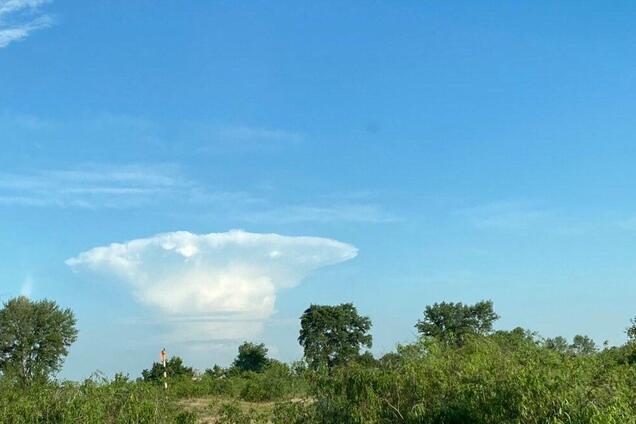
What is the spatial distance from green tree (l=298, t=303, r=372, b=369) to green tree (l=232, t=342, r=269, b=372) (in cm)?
437

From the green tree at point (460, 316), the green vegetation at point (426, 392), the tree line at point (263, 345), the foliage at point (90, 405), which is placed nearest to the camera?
the green vegetation at point (426, 392)

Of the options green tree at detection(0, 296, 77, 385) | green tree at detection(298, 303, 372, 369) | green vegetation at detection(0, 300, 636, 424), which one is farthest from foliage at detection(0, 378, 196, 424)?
green tree at detection(298, 303, 372, 369)

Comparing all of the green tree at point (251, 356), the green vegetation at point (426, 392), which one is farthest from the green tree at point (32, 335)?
the green vegetation at point (426, 392)

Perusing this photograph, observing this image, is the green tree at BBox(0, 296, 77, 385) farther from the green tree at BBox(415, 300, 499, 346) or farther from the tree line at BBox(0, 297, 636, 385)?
the green tree at BBox(415, 300, 499, 346)

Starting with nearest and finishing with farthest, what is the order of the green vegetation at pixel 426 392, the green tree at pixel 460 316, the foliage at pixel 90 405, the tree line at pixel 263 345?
the green vegetation at pixel 426 392, the foliage at pixel 90 405, the tree line at pixel 263 345, the green tree at pixel 460 316

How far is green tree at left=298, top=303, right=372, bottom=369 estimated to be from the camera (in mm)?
79544

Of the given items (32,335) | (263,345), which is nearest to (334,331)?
(263,345)

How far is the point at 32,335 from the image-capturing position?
6381 cm

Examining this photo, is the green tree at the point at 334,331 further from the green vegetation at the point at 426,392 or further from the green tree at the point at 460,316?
the green vegetation at the point at 426,392

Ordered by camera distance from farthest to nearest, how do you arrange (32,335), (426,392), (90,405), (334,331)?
(334,331) → (32,335) → (90,405) → (426,392)

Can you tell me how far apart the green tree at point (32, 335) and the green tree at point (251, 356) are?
21.3 metres

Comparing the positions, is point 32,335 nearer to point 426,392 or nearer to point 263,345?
point 263,345

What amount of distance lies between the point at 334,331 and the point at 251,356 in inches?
369

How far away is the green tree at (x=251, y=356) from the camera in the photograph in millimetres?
81000
